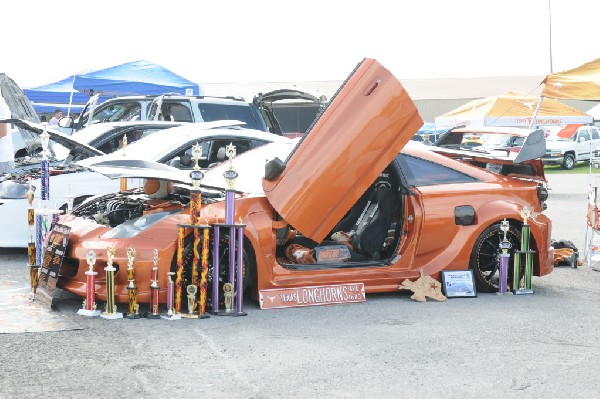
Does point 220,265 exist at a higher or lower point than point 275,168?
lower

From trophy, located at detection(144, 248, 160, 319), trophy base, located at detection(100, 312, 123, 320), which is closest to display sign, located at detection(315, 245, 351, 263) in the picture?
trophy, located at detection(144, 248, 160, 319)

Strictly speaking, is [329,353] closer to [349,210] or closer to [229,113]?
[349,210]

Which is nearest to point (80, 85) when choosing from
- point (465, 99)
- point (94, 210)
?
point (94, 210)

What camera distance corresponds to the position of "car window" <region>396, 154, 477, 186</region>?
8.30m

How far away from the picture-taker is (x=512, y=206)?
8.45 meters

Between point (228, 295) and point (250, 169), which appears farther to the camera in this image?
point (250, 169)

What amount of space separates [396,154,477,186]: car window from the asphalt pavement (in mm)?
1108

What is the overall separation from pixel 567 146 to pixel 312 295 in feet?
104

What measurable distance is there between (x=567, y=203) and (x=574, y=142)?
19.2 m

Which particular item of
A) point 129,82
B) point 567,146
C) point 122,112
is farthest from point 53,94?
point 567,146

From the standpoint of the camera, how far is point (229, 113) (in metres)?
15.4

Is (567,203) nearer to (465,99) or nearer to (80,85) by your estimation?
(80,85)

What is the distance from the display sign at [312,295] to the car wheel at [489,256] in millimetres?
1188

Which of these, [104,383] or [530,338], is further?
[530,338]
